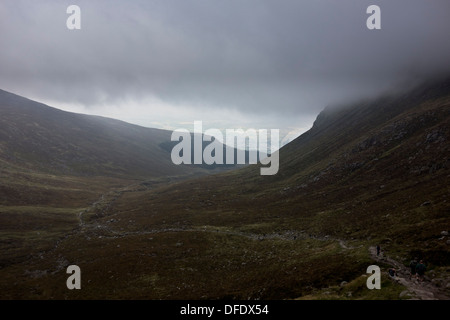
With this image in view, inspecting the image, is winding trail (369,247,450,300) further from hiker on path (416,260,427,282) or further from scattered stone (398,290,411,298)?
hiker on path (416,260,427,282)

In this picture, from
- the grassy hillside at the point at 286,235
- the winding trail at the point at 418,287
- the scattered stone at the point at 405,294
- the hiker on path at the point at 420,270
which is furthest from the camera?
the grassy hillside at the point at 286,235

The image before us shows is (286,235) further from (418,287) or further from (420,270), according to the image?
(418,287)

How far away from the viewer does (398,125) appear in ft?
329

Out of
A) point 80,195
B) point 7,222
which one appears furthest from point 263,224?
point 80,195

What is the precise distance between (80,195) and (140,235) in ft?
266

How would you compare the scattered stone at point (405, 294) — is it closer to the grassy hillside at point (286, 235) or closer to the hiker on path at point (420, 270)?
the grassy hillside at point (286, 235)

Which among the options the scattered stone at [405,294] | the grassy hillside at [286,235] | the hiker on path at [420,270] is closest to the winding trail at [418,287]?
the scattered stone at [405,294]

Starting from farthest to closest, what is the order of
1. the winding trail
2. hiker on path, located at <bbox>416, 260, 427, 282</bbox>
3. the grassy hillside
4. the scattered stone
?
1. the grassy hillside
2. hiker on path, located at <bbox>416, 260, 427, 282</bbox>
3. the scattered stone
4. the winding trail

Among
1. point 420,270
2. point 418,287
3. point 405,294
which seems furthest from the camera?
point 420,270

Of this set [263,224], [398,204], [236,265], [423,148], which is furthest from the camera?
[423,148]

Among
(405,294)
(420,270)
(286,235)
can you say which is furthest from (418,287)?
(286,235)

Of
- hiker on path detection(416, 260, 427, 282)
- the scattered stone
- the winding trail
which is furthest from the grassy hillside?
hiker on path detection(416, 260, 427, 282)

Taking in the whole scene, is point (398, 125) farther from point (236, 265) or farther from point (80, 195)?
point (80, 195)
